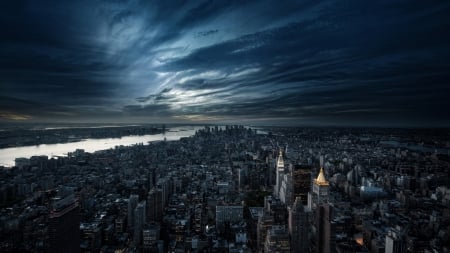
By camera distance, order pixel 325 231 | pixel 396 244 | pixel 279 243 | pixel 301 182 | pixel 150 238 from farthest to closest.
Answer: pixel 301 182, pixel 150 238, pixel 325 231, pixel 279 243, pixel 396 244

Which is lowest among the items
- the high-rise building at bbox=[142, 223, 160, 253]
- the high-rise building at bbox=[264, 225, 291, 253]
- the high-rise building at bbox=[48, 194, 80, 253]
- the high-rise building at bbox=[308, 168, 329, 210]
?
the high-rise building at bbox=[142, 223, 160, 253]

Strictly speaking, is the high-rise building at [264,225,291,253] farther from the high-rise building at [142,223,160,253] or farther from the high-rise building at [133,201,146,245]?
the high-rise building at [133,201,146,245]

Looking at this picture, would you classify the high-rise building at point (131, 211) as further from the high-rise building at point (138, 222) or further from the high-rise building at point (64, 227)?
the high-rise building at point (64, 227)

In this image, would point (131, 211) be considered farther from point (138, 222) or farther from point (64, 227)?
point (64, 227)

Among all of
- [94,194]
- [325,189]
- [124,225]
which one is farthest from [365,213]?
[94,194]

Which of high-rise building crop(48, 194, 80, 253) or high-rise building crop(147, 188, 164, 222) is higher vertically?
high-rise building crop(48, 194, 80, 253)

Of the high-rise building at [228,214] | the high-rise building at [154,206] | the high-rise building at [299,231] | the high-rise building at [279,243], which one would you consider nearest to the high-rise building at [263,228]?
the high-rise building at [299,231]

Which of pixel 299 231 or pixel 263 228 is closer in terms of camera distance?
pixel 299 231

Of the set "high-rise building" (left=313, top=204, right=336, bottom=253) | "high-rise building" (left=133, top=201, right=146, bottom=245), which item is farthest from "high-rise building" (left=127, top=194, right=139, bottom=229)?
"high-rise building" (left=313, top=204, right=336, bottom=253)

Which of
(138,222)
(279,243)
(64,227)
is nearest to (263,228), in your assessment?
(279,243)
